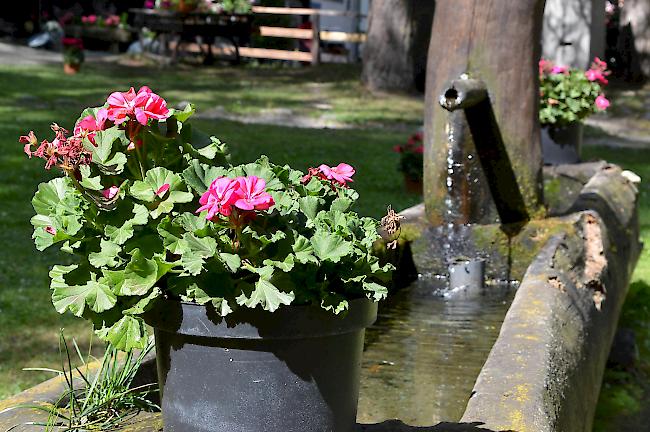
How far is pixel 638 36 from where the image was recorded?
20.5 metres

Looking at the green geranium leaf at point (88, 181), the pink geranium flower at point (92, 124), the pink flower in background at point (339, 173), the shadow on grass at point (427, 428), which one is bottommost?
the shadow on grass at point (427, 428)

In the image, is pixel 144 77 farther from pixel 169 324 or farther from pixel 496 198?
pixel 169 324

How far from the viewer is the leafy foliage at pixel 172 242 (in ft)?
7.95

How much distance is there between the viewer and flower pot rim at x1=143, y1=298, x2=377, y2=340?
8.05ft

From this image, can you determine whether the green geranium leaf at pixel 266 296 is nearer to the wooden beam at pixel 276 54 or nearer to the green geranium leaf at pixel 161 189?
the green geranium leaf at pixel 161 189

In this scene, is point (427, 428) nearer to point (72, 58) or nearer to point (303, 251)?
point (303, 251)

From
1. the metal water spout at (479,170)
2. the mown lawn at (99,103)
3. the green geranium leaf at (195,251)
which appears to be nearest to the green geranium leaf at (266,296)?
the green geranium leaf at (195,251)

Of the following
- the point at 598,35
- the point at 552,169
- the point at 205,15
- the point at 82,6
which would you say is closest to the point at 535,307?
the point at 552,169

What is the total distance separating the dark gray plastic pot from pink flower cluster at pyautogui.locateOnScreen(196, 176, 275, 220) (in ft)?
0.74

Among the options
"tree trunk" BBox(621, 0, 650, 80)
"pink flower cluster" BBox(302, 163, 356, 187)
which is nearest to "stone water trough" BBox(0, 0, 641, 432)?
"pink flower cluster" BBox(302, 163, 356, 187)

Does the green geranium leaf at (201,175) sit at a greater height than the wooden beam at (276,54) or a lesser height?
greater

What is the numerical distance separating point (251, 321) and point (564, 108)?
278 inches

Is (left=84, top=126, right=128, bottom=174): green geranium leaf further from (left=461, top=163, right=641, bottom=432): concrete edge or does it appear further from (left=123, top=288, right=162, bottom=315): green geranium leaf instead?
(left=461, top=163, right=641, bottom=432): concrete edge

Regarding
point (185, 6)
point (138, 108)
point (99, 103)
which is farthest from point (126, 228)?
point (185, 6)
